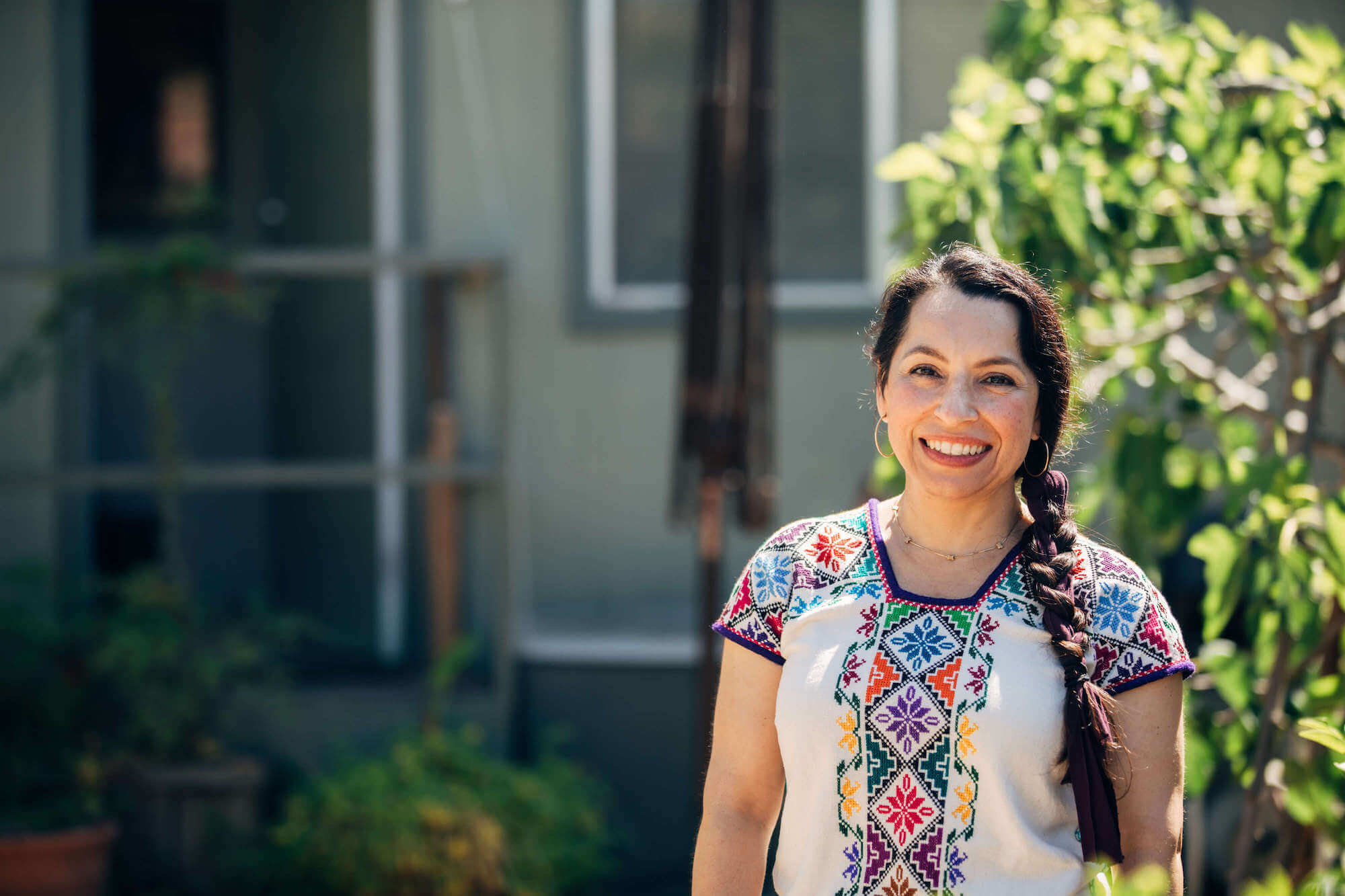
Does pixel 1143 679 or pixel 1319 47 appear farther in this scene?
pixel 1319 47

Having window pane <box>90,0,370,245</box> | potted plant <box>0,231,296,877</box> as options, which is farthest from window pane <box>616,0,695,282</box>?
potted plant <box>0,231,296,877</box>

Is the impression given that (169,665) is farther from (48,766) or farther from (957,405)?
(957,405)

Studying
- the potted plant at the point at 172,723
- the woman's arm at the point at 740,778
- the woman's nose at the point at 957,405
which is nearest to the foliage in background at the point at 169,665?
the potted plant at the point at 172,723

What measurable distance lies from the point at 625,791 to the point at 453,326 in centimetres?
203

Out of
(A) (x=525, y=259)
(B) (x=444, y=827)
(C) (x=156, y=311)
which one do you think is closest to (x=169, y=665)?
(B) (x=444, y=827)

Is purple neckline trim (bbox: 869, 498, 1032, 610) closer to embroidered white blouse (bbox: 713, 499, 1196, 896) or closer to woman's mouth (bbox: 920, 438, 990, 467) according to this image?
embroidered white blouse (bbox: 713, 499, 1196, 896)

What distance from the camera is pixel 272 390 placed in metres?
6.31

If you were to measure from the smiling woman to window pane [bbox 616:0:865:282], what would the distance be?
3946 mm

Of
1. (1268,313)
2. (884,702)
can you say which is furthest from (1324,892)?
(1268,313)

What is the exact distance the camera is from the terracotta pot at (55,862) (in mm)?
4367

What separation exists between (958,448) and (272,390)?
494 cm

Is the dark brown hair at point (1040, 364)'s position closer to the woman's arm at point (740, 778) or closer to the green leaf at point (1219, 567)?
the woman's arm at point (740, 778)

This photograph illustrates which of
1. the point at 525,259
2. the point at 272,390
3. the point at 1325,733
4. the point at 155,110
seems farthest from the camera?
the point at 272,390

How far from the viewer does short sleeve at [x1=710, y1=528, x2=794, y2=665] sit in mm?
1926
